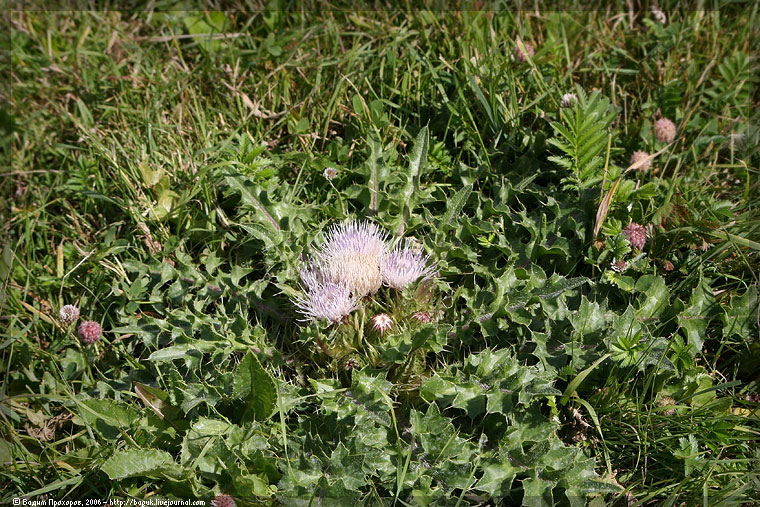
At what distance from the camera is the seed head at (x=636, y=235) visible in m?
3.03

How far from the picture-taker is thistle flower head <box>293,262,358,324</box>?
9.02 feet

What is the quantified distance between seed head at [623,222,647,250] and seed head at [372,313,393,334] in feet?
3.96

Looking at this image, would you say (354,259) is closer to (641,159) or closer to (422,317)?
(422,317)

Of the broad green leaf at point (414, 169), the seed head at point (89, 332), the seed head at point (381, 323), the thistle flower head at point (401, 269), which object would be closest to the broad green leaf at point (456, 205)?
the broad green leaf at point (414, 169)

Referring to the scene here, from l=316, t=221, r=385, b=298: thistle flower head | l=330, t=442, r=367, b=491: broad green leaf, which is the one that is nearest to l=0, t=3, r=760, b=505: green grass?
l=330, t=442, r=367, b=491: broad green leaf

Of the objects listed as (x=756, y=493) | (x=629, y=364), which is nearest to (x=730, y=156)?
(x=629, y=364)

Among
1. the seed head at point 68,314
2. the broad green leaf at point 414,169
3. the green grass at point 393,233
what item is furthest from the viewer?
the broad green leaf at point 414,169

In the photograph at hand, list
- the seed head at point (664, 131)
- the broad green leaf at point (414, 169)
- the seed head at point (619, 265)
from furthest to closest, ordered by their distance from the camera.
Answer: the seed head at point (664, 131)
the broad green leaf at point (414, 169)
the seed head at point (619, 265)

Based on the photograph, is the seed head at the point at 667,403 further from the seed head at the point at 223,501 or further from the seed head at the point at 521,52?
the seed head at the point at 521,52

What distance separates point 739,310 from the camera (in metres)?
2.84

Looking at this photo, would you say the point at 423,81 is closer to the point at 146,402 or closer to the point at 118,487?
the point at 146,402

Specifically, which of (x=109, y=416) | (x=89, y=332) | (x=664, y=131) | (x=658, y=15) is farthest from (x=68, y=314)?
(x=658, y=15)

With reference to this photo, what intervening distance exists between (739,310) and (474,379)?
49.0 inches

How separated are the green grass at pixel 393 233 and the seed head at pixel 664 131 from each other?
0.09m
